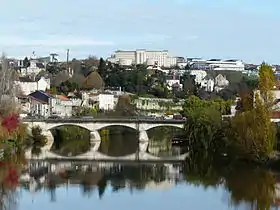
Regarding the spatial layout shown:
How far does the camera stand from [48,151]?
124 ft

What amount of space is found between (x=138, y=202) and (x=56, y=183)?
16.7 ft

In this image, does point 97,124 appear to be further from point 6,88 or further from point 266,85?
point 266,85

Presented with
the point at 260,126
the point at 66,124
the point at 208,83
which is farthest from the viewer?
the point at 208,83

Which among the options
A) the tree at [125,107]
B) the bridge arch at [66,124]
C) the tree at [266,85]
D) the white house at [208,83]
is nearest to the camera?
the tree at [266,85]

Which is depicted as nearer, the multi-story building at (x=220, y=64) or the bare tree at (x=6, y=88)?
the bare tree at (x=6, y=88)

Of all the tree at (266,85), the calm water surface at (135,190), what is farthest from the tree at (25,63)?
the tree at (266,85)

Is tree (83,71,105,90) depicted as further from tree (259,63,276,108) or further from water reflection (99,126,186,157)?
tree (259,63,276,108)

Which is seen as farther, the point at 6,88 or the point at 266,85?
the point at 6,88

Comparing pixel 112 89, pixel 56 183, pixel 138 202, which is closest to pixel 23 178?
pixel 56 183

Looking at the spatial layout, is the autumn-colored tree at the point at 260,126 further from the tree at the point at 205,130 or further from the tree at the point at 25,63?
the tree at the point at 25,63

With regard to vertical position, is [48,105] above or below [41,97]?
below

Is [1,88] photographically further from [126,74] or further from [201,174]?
[126,74]

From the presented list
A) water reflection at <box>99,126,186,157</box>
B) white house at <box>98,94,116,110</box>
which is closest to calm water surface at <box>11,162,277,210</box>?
water reflection at <box>99,126,186,157</box>

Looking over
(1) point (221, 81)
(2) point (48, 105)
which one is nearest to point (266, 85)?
(2) point (48, 105)
